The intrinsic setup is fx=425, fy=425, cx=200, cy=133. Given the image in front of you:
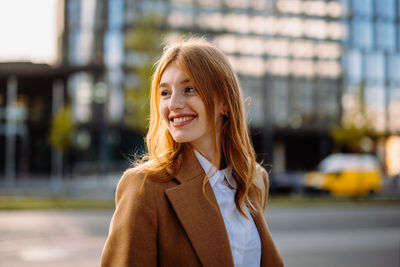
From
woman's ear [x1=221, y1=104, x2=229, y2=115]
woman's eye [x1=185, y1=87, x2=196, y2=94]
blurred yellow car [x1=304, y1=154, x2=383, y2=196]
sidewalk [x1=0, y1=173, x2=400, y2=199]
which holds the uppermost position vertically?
woman's eye [x1=185, y1=87, x2=196, y2=94]

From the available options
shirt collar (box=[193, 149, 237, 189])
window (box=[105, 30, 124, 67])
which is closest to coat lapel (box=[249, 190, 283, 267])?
shirt collar (box=[193, 149, 237, 189])

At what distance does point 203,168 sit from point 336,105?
48056 millimetres

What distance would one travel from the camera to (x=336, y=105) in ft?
156

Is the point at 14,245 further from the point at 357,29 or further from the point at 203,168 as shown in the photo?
the point at 357,29

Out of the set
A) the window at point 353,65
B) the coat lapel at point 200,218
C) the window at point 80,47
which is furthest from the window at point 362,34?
the coat lapel at point 200,218

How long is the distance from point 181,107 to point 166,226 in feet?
1.73

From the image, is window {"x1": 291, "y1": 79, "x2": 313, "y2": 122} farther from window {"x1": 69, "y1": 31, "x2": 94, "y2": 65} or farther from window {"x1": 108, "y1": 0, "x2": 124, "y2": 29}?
window {"x1": 69, "y1": 31, "x2": 94, "y2": 65}

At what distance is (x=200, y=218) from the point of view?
1.81m

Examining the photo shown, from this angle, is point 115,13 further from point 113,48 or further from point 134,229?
point 134,229

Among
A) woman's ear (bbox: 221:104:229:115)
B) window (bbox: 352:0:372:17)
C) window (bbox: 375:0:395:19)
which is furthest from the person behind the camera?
window (bbox: 375:0:395:19)

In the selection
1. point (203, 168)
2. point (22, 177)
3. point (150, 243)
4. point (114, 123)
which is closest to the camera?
point (150, 243)

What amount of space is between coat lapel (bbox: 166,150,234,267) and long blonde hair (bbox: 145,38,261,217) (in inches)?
4.0

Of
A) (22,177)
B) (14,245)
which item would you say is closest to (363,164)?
(14,245)

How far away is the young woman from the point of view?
1698mm
